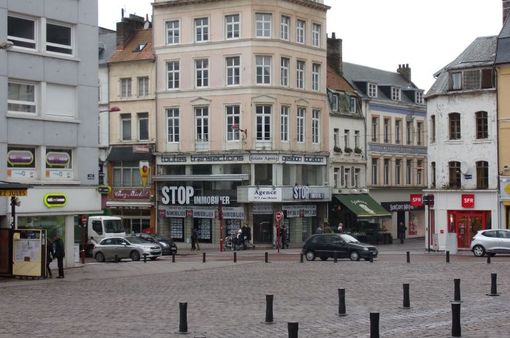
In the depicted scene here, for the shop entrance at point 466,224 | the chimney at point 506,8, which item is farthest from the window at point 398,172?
the chimney at point 506,8

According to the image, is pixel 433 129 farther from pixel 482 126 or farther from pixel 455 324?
pixel 455 324

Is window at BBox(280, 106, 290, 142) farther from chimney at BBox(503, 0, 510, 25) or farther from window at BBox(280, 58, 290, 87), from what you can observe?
chimney at BBox(503, 0, 510, 25)

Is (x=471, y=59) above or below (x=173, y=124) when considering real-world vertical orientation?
above

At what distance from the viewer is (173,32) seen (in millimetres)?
60094

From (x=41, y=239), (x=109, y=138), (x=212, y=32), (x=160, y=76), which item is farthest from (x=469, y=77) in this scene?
(x=41, y=239)

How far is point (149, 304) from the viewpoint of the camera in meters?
21.8

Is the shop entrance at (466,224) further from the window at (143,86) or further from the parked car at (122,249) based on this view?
the window at (143,86)

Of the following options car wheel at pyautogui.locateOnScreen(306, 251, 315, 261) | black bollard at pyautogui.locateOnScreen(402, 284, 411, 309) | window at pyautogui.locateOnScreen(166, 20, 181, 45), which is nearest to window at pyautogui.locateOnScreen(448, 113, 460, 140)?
car wheel at pyautogui.locateOnScreen(306, 251, 315, 261)

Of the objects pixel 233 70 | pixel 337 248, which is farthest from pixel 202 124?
pixel 337 248

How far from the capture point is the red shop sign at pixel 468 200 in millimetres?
49812

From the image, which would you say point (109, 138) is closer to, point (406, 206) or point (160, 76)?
point (160, 76)

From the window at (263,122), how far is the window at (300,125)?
260cm

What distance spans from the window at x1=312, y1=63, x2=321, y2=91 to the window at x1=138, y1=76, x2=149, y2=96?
11277mm

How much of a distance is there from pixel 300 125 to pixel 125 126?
12.2m
